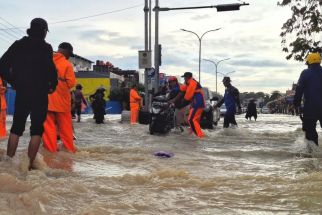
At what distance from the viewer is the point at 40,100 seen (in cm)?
600

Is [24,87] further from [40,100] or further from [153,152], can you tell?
[153,152]

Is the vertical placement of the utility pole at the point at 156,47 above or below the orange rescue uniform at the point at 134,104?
above

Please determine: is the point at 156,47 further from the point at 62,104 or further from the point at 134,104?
the point at 62,104

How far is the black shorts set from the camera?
19.2 ft

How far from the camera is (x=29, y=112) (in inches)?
236

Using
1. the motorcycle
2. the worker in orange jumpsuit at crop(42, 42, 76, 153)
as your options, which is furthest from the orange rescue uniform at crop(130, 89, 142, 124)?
the worker in orange jumpsuit at crop(42, 42, 76, 153)

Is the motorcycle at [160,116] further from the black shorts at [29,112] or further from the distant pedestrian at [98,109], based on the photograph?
the black shorts at [29,112]

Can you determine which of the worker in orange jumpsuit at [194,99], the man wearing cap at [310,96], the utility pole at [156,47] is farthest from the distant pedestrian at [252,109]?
the man wearing cap at [310,96]

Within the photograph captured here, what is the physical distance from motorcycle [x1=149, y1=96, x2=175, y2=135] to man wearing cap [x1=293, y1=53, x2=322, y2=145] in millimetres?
5021

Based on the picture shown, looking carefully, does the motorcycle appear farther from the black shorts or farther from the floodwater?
the black shorts

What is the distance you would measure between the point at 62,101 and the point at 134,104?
11771mm

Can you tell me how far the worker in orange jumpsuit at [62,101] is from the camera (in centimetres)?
783

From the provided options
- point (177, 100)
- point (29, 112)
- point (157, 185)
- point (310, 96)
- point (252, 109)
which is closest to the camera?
point (157, 185)

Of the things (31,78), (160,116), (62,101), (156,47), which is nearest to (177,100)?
(160,116)
